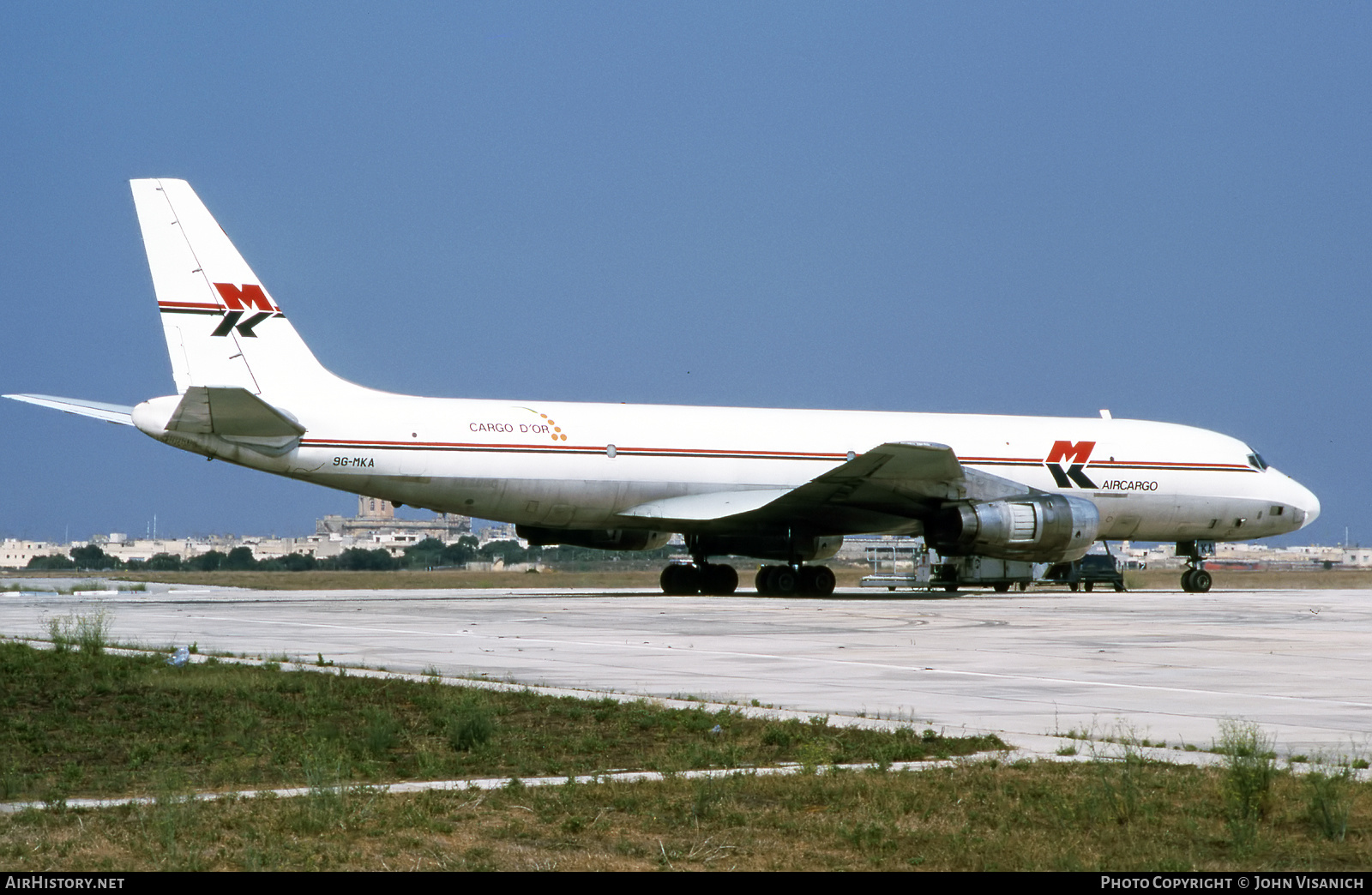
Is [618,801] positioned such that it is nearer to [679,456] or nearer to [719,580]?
[679,456]

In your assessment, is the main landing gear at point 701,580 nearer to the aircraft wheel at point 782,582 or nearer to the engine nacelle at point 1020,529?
the aircraft wheel at point 782,582

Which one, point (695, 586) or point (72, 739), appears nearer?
point (72, 739)

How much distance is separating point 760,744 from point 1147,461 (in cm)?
2596

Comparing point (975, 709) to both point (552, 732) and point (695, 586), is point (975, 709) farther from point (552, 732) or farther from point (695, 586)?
point (695, 586)

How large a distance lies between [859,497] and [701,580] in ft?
14.6

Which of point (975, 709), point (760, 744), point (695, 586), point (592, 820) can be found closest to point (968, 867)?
point (592, 820)

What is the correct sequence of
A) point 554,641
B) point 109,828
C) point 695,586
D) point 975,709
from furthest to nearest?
1. point 695,586
2. point 554,641
3. point 975,709
4. point 109,828

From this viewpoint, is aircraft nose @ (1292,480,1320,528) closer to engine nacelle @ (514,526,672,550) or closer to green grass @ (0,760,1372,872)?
engine nacelle @ (514,526,672,550)

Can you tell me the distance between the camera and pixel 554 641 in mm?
16969

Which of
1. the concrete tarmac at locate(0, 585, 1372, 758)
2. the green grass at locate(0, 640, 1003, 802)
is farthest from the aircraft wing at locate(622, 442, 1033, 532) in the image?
the green grass at locate(0, 640, 1003, 802)

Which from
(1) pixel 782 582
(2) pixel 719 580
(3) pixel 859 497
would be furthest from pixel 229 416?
(3) pixel 859 497

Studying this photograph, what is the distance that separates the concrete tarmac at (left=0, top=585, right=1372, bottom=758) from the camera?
1065 centimetres

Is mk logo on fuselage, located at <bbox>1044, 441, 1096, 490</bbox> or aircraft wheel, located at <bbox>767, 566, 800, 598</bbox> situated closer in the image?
aircraft wheel, located at <bbox>767, 566, 800, 598</bbox>

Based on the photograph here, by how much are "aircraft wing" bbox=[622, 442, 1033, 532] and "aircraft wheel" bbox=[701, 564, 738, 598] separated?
2209mm
